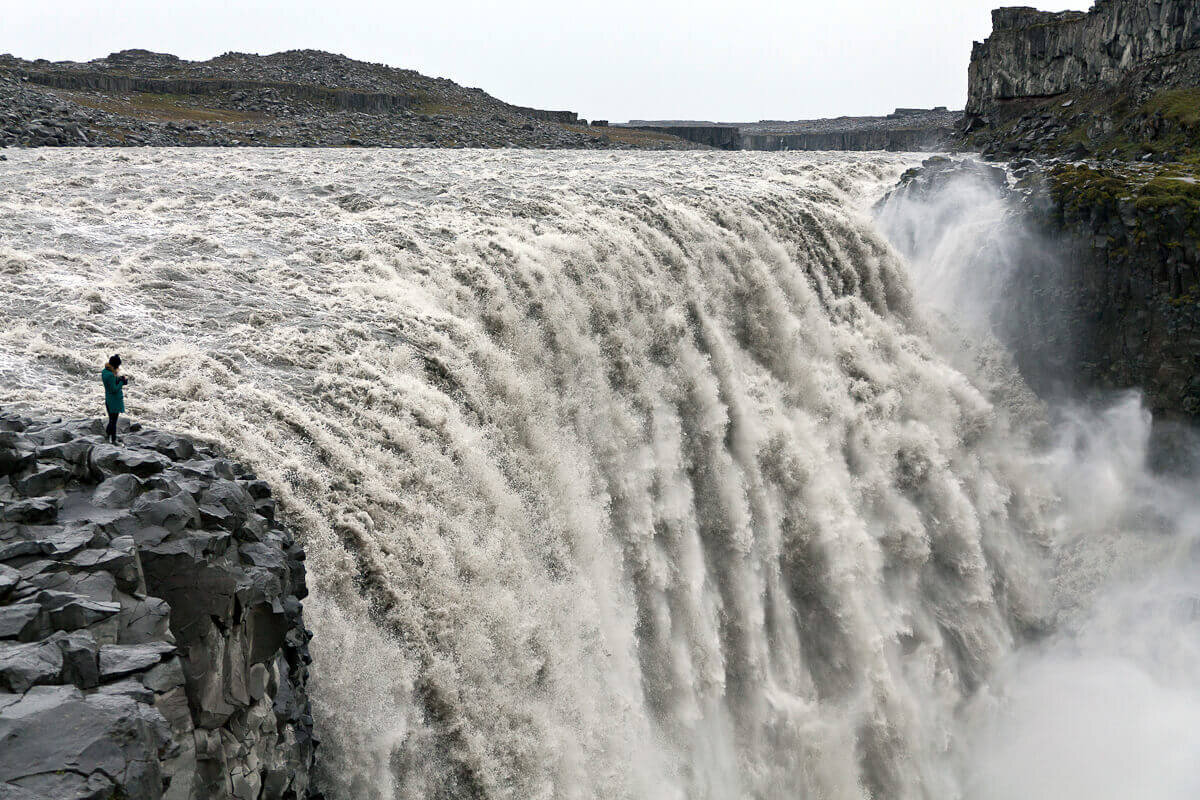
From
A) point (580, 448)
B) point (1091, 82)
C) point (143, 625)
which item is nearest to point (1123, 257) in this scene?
point (580, 448)

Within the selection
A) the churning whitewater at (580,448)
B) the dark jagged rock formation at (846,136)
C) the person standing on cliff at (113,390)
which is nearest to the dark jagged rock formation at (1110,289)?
the churning whitewater at (580,448)

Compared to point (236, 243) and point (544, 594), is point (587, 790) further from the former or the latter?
point (236, 243)

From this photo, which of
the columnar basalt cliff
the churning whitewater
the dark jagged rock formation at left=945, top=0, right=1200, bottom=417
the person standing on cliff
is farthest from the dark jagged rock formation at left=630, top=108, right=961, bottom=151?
the person standing on cliff

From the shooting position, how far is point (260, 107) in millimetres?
70625

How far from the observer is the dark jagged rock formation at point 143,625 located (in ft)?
19.2

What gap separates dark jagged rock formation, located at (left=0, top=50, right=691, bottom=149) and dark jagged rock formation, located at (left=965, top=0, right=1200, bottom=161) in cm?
3036

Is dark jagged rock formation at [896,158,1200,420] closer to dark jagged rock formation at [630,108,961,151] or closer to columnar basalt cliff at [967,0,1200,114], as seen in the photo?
columnar basalt cliff at [967,0,1200,114]

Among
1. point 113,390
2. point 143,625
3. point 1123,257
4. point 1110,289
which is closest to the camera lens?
point 143,625

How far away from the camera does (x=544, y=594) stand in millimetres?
13000

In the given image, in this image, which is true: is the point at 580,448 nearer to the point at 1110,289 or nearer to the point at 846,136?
the point at 1110,289

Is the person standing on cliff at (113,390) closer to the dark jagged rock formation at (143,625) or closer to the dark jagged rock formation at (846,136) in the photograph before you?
the dark jagged rock formation at (143,625)

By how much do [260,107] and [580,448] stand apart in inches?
2514

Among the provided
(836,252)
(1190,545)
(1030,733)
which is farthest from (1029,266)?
(1030,733)

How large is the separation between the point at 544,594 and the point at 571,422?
381cm
